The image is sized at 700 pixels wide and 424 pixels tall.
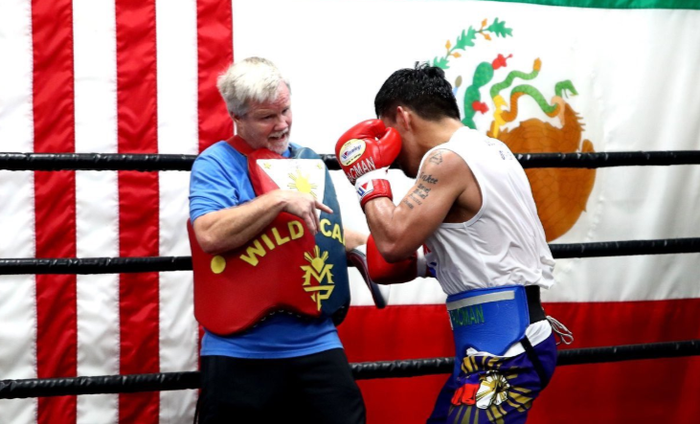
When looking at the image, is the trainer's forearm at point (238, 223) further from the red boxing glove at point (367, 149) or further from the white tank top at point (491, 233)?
the white tank top at point (491, 233)

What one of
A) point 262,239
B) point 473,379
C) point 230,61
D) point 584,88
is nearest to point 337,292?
point 262,239

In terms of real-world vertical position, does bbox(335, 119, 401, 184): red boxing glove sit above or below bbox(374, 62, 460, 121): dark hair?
below

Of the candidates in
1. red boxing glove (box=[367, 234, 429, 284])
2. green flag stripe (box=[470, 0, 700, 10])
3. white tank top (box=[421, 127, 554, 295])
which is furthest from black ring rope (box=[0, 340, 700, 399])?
green flag stripe (box=[470, 0, 700, 10])

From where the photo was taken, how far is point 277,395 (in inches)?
64.9

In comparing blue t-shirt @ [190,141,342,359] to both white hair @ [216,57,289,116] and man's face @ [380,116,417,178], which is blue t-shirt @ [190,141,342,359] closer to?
white hair @ [216,57,289,116]

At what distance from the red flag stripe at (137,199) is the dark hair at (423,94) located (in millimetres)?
1005

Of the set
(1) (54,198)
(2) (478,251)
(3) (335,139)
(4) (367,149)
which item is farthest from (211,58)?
(2) (478,251)

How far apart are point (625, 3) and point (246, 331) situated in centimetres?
201

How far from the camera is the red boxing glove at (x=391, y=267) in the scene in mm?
1850

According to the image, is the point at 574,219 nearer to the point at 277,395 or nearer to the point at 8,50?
the point at 277,395

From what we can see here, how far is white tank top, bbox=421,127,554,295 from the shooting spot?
1665mm

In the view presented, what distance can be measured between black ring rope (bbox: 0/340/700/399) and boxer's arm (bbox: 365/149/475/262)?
0.54 meters

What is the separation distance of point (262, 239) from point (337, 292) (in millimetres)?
200

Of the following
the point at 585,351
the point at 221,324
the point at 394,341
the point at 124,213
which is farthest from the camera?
the point at 394,341
